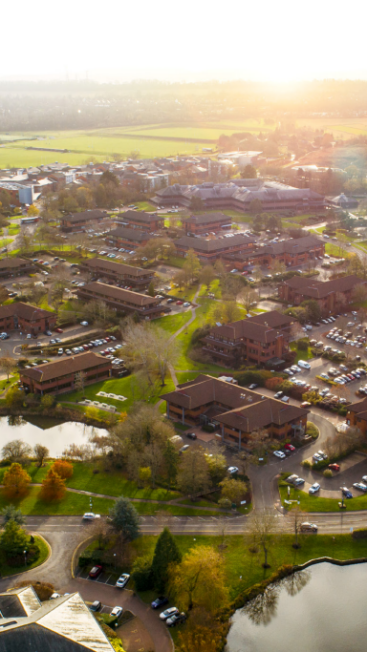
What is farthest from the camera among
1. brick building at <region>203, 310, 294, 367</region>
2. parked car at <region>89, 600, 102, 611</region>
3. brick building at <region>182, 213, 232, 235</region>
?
brick building at <region>182, 213, 232, 235</region>

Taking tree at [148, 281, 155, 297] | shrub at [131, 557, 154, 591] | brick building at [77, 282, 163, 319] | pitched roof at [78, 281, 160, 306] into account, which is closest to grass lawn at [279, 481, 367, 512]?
shrub at [131, 557, 154, 591]

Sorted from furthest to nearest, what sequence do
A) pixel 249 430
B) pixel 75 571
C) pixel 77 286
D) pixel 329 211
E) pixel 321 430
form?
pixel 329 211, pixel 77 286, pixel 321 430, pixel 249 430, pixel 75 571

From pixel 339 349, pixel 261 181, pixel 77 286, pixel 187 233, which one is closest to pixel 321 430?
pixel 339 349

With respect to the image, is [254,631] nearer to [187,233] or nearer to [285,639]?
[285,639]

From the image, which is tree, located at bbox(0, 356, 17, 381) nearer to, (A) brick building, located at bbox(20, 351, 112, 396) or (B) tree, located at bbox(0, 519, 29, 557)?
(A) brick building, located at bbox(20, 351, 112, 396)

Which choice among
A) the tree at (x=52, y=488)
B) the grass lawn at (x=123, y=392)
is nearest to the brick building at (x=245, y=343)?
the grass lawn at (x=123, y=392)

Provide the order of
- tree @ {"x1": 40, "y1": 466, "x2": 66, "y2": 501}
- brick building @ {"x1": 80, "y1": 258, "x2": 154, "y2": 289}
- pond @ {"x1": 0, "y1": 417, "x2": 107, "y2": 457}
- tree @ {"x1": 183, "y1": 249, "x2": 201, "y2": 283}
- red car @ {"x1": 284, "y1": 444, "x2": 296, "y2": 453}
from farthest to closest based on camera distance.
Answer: tree @ {"x1": 183, "y1": 249, "x2": 201, "y2": 283}, brick building @ {"x1": 80, "y1": 258, "x2": 154, "y2": 289}, pond @ {"x1": 0, "y1": 417, "x2": 107, "y2": 457}, red car @ {"x1": 284, "y1": 444, "x2": 296, "y2": 453}, tree @ {"x1": 40, "y1": 466, "x2": 66, "y2": 501}

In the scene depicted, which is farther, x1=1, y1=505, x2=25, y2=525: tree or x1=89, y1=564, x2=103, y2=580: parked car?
x1=1, y1=505, x2=25, y2=525: tree
